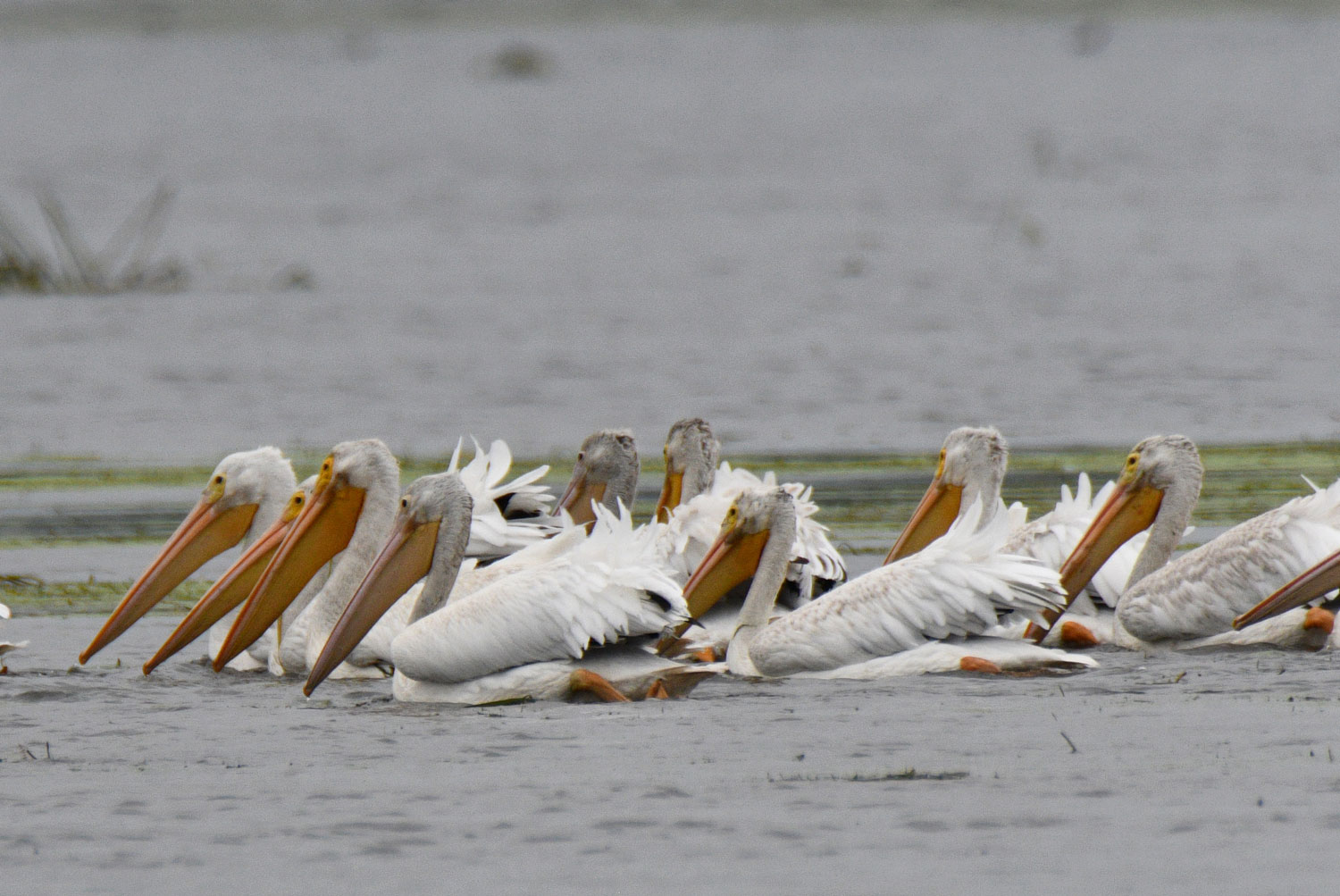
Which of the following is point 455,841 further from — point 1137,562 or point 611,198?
point 611,198

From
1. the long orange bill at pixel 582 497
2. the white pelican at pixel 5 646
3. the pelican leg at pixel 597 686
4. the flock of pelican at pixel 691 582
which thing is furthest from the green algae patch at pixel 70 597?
the pelican leg at pixel 597 686

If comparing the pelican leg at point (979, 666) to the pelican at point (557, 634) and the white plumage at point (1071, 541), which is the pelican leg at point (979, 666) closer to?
the pelican at point (557, 634)

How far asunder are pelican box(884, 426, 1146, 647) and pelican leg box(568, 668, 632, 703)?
153 cm

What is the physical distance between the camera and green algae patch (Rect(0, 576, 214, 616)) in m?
8.29

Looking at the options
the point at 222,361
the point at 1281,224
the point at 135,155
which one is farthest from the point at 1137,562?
the point at 135,155

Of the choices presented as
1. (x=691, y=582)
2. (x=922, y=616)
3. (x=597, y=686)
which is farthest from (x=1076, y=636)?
(x=597, y=686)

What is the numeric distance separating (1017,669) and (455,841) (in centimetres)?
221

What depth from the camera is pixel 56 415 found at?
43.1ft

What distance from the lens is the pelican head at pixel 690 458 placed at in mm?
8633

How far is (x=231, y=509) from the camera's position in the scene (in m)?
7.86

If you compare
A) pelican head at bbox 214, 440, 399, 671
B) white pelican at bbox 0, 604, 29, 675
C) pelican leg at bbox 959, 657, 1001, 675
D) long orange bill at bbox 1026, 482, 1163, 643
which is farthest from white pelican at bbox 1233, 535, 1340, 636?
white pelican at bbox 0, 604, 29, 675

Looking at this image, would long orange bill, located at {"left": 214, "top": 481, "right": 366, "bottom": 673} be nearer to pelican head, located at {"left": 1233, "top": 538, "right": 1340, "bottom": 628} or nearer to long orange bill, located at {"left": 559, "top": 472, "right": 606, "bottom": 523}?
long orange bill, located at {"left": 559, "top": 472, "right": 606, "bottom": 523}

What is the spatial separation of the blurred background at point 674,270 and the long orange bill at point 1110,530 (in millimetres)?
3936

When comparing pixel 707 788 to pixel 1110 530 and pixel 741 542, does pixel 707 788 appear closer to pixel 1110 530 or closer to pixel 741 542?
pixel 741 542
